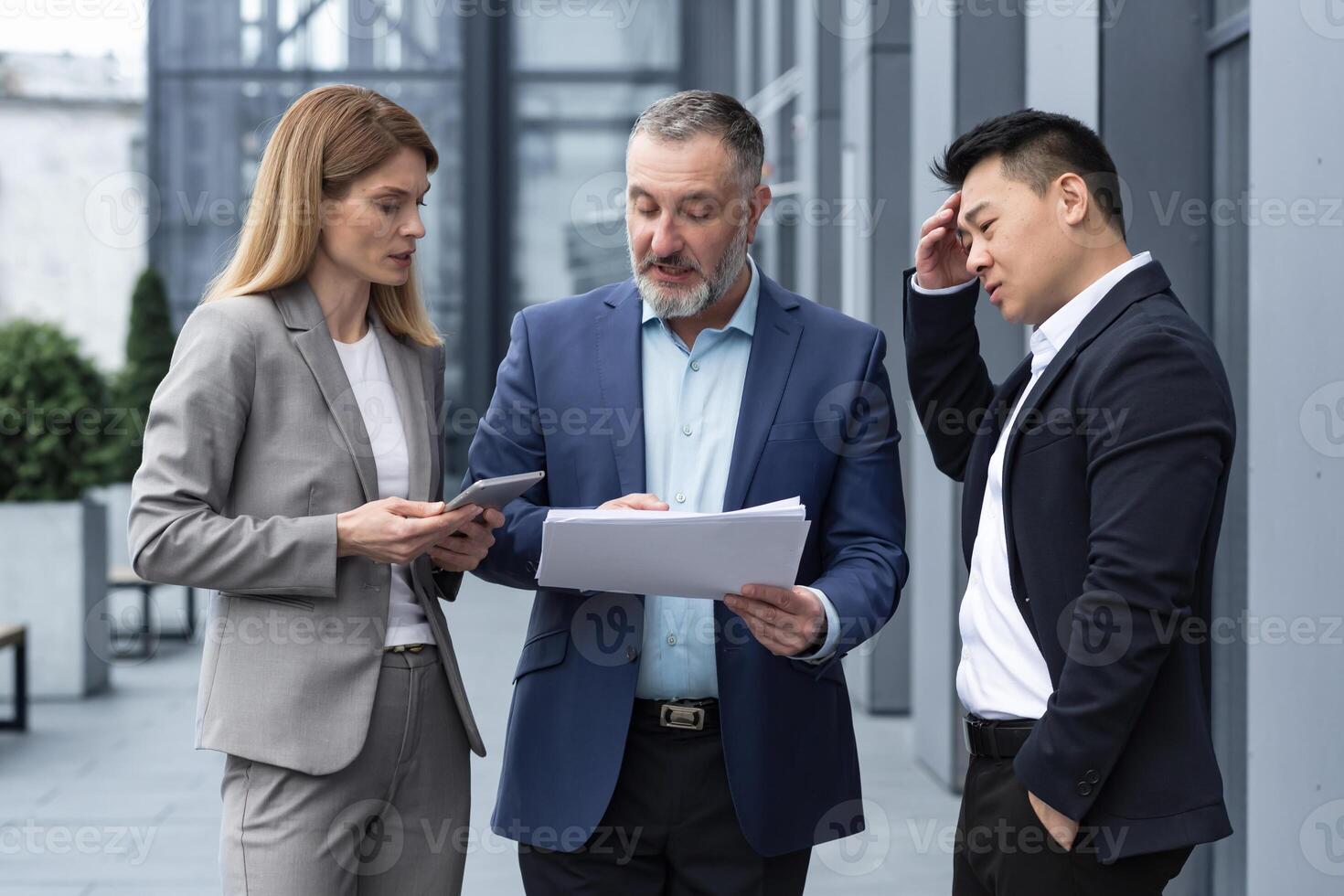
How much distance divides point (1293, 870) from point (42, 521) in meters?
6.88

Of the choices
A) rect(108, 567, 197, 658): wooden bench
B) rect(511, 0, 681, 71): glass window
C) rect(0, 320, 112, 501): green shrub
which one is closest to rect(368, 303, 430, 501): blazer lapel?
rect(0, 320, 112, 501): green shrub

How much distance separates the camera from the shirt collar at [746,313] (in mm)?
2463

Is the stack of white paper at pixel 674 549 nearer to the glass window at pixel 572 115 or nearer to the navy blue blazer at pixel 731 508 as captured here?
the navy blue blazer at pixel 731 508

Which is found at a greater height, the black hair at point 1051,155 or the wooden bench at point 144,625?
the black hair at point 1051,155

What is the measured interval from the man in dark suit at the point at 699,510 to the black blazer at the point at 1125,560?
318 millimetres

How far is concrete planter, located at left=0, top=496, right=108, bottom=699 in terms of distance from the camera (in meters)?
7.88

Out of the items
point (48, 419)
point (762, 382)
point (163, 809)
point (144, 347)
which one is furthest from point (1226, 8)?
point (144, 347)

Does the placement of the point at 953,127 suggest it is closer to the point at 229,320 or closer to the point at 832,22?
the point at 832,22

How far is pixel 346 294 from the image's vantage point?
8.09ft

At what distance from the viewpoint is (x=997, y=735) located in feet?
7.19

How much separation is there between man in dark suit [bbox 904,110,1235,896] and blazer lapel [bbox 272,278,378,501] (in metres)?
1.01

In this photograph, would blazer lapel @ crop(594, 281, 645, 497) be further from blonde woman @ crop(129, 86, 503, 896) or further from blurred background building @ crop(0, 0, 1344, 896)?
blurred background building @ crop(0, 0, 1344, 896)

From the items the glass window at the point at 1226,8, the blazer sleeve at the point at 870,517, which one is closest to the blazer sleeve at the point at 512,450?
the blazer sleeve at the point at 870,517

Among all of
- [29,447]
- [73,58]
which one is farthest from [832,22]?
[73,58]
